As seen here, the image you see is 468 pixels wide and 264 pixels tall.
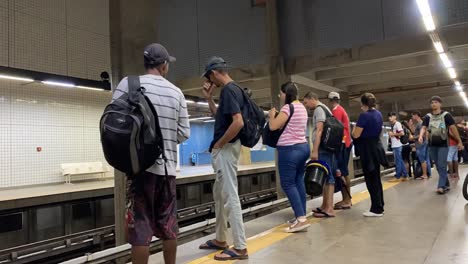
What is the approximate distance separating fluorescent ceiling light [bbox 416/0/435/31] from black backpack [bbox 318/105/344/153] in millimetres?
2251

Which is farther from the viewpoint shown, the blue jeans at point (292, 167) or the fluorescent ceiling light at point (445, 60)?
the fluorescent ceiling light at point (445, 60)

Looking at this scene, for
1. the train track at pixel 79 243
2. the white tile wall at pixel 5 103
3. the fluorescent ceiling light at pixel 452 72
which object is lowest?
the train track at pixel 79 243

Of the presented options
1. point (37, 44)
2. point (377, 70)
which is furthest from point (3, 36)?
point (377, 70)

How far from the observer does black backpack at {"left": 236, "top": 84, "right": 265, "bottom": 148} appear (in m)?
3.06

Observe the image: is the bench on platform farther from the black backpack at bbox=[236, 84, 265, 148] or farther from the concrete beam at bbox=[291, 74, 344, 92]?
the black backpack at bbox=[236, 84, 265, 148]

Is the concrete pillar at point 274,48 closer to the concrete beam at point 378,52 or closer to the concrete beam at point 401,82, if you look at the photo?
the concrete beam at point 378,52

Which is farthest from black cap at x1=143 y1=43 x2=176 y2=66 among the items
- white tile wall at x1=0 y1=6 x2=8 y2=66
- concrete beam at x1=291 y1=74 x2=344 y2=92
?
white tile wall at x1=0 y1=6 x2=8 y2=66

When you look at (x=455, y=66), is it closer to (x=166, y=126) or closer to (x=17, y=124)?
(x=166, y=126)

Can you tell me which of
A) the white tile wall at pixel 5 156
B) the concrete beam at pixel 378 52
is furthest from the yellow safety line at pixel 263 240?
the white tile wall at pixel 5 156

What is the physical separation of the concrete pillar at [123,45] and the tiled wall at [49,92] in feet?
13.1

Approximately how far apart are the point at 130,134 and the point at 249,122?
134cm

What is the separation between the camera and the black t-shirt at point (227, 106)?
2904 millimetres

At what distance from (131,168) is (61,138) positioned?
804 centimetres

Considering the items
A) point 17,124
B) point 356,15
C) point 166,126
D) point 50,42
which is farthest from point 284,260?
point 50,42
